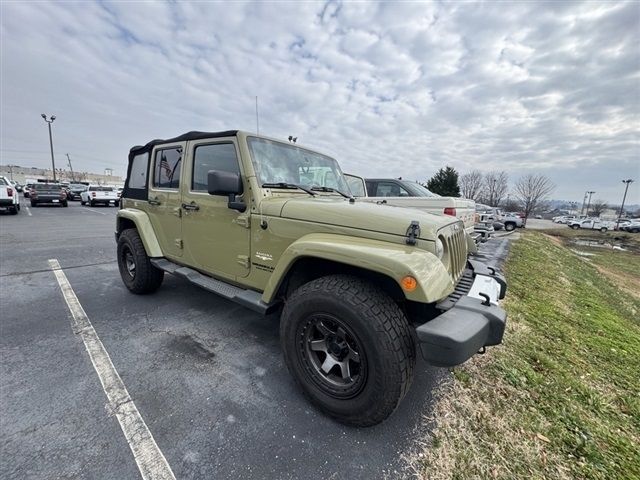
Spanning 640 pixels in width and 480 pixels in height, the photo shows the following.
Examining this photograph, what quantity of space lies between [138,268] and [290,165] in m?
2.54

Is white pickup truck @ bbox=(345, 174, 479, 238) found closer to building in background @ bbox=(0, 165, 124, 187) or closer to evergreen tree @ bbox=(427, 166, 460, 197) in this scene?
evergreen tree @ bbox=(427, 166, 460, 197)

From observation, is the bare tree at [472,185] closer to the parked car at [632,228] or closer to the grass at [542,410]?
the parked car at [632,228]

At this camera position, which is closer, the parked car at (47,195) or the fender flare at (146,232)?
the fender flare at (146,232)

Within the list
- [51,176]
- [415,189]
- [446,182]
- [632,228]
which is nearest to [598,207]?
[632,228]

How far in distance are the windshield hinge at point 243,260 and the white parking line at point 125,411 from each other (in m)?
1.29

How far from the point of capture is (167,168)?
3.64m

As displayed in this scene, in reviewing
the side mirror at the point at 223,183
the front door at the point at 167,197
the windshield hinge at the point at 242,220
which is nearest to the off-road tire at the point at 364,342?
the windshield hinge at the point at 242,220

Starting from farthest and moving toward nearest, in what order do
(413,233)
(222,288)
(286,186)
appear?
1. (222,288)
2. (286,186)
3. (413,233)

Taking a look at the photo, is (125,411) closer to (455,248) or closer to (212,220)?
(212,220)

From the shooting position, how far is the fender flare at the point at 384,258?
68.1 inches

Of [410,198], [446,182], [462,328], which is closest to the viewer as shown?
[462,328]

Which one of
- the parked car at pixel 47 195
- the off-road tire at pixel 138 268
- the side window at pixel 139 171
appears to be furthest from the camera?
the parked car at pixel 47 195

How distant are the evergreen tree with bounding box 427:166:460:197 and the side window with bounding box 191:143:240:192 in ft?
95.0

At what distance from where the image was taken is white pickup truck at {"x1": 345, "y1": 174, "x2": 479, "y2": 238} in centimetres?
620
